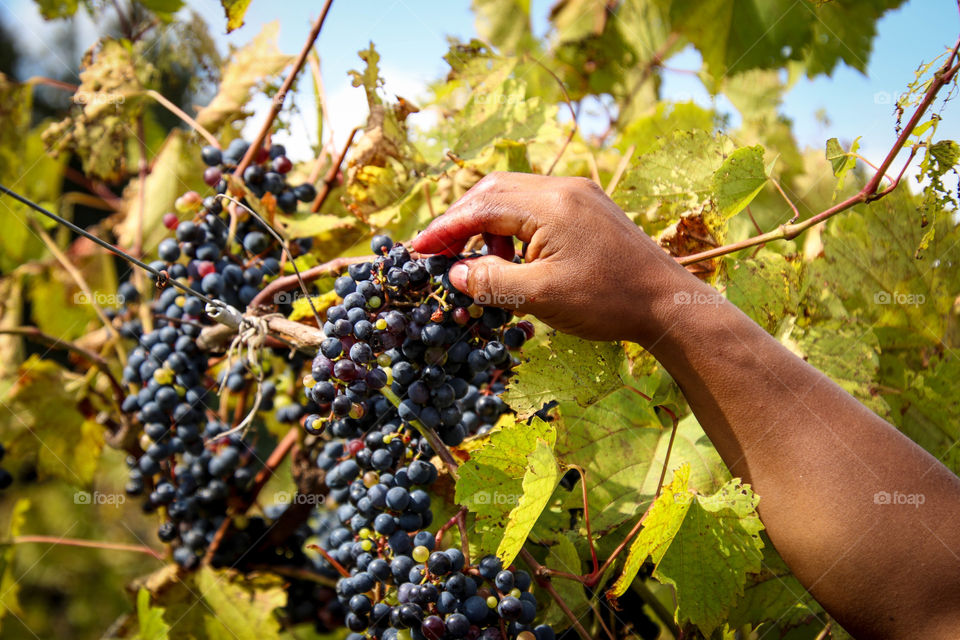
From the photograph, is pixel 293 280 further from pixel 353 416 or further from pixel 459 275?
pixel 459 275

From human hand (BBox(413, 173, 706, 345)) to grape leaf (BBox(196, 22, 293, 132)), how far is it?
40.9 inches

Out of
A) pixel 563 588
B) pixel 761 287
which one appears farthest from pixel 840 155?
pixel 563 588

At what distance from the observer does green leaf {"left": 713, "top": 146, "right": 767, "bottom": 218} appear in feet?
4.03

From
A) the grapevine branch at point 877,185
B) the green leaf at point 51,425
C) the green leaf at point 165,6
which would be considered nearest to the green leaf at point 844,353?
the grapevine branch at point 877,185

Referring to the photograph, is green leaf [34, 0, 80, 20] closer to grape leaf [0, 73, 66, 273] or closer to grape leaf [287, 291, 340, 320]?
grape leaf [0, 73, 66, 273]

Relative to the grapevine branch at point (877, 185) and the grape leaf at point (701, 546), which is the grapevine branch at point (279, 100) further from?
the grape leaf at point (701, 546)

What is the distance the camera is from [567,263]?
39.5 inches

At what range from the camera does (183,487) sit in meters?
1.62

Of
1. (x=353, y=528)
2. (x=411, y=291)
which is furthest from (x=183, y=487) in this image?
(x=411, y=291)

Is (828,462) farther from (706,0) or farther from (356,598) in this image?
(706,0)

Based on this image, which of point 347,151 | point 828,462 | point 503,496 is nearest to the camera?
point 828,462

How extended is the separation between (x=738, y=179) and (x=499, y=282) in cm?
56

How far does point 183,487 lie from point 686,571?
1.19 meters

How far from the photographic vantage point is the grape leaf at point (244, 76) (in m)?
1.84
